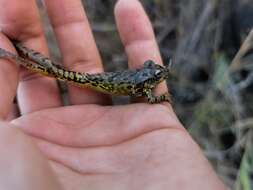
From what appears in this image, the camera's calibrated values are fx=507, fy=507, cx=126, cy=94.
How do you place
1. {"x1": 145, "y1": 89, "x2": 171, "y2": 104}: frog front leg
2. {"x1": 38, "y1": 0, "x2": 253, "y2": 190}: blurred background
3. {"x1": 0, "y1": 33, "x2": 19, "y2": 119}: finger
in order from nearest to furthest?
{"x1": 0, "y1": 33, "x2": 19, "y2": 119}: finger, {"x1": 145, "y1": 89, "x2": 171, "y2": 104}: frog front leg, {"x1": 38, "y1": 0, "x2": 253, "y2": 190}: blurred background

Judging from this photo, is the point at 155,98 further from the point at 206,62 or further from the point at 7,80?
the point at 206,62

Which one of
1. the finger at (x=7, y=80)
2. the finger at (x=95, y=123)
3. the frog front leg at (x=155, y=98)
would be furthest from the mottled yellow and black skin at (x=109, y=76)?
the finger at (x=95, y=123)

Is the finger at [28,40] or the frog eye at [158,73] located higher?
the finger at [28,40]

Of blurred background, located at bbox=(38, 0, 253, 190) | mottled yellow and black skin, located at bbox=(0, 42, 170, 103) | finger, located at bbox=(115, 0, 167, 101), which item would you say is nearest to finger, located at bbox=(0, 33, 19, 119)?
mottled yellow and black skin, located at bbox=(0, 42, 170, 103)

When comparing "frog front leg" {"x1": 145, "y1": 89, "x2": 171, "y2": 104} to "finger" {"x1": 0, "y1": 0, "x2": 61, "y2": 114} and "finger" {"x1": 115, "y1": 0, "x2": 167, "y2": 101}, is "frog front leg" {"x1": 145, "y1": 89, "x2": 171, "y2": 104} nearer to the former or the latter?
"finger" {"x1": 115, "y1": 0, "x2": 167, "y2": 101}

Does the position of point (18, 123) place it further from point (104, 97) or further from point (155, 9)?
point (155, 9)

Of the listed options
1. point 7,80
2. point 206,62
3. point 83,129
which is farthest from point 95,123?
point 206,62

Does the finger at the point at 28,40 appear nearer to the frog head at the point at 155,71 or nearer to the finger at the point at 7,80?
the finger at the point at 7,80
